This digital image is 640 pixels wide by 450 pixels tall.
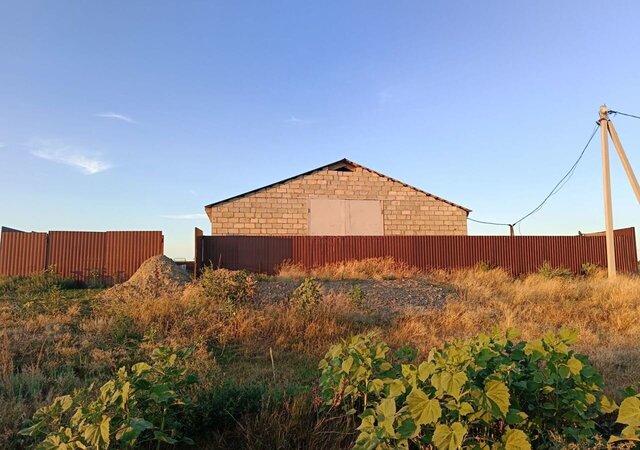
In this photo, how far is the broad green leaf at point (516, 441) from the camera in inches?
87.7

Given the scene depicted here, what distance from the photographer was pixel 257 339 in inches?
247

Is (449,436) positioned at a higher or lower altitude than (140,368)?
lower

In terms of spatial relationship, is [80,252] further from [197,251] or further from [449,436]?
[449,436]

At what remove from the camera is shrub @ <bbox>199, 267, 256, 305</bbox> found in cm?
810

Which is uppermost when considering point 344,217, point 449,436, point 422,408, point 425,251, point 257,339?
point 344,217

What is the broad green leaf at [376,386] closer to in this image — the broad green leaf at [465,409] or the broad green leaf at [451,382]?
the broad green leaf at [451,382]

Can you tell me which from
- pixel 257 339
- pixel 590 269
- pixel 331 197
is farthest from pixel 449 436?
pixel 590 269

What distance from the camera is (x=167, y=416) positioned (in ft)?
8.94

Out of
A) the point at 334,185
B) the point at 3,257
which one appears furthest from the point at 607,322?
the point at 3,257

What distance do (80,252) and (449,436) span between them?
15.7 m

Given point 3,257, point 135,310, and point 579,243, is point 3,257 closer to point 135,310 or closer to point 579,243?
point 135,310

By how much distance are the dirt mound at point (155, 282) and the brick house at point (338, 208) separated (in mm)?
5209

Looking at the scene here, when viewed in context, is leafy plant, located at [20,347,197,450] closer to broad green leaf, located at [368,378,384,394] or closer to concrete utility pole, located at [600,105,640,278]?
broad green leaf, located at [368,378,384,394]

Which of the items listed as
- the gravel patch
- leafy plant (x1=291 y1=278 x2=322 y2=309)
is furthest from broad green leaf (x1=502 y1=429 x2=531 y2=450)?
the gravel patch
